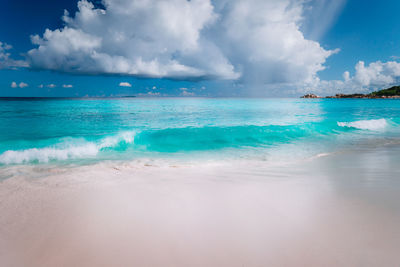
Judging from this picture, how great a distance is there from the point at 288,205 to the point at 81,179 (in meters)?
5.01

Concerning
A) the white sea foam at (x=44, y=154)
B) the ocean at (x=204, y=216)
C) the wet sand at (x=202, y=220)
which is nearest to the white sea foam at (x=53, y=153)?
the white sea foam at (x=44, y=154)

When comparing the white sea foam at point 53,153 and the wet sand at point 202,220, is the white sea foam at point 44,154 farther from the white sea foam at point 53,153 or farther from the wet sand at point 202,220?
the wet sand at point 202,220

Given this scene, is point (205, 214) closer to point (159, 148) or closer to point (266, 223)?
point (266, 223)

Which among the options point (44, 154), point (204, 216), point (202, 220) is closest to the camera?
point (202, 220)

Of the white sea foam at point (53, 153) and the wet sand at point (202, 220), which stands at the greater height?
the wet sand at point (202, 220)

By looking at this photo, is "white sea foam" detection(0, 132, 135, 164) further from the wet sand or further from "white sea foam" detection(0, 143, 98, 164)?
the wet sand

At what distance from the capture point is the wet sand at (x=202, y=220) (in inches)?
97.5

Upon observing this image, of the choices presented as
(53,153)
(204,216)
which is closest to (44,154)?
(53,153)

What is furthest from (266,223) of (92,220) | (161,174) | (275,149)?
(275,149)

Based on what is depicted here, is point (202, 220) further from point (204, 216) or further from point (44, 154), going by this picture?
point (44, 154)

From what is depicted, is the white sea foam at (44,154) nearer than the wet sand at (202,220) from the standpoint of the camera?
No

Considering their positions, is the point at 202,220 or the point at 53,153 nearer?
the point at 202,220

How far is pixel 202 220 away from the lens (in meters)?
3.24

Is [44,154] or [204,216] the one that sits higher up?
[204,216]
